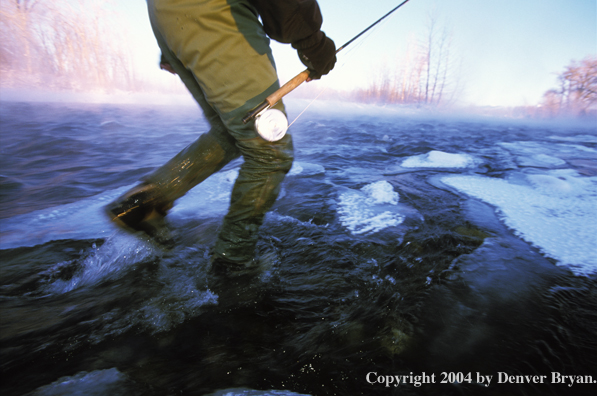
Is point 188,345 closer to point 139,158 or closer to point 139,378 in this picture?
point 139,378

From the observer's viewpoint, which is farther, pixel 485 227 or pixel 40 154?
pixel 40 154

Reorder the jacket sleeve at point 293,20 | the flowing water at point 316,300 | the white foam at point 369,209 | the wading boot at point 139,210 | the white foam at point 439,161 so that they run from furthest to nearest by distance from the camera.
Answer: the white foam at point 439,161 → the white foam at point 369,209 → the wading boot at point 139,210 → the jacket sleeve at point 293,20 → the flowing water at point 316,300

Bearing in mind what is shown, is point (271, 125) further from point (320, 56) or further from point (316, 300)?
point (316, 300)

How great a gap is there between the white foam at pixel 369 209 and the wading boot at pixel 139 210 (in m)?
1.02

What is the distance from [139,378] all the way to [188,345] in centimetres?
14

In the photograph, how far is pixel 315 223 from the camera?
165 centimetres

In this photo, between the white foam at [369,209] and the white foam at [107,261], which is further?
the white foam at [369,209]

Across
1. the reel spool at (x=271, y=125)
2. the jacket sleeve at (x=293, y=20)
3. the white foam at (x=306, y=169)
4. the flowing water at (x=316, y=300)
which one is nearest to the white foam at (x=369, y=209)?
the flowing water at (x=316, y=300)

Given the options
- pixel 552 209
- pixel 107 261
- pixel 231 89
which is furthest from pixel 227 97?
pixel 552 209

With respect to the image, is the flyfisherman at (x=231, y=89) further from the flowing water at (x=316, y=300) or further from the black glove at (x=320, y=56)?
the flowing water at (x=316, y=300)

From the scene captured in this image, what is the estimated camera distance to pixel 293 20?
35.9 inches

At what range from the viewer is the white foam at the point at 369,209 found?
5.34 feet

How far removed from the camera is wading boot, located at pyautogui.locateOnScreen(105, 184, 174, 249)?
3.70ft

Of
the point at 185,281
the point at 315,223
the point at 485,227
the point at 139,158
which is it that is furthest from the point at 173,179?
the point at 139,158
